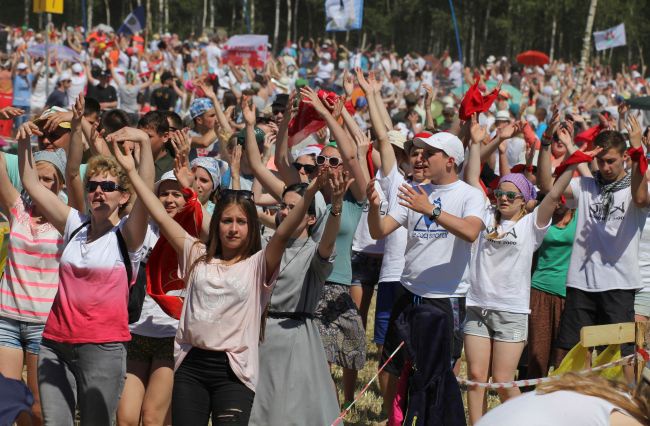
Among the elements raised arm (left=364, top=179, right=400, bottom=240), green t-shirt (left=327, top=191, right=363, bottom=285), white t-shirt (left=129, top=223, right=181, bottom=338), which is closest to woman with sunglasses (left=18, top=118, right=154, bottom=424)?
white t-shirt (left=129, top=223, right=181, bottom=338)

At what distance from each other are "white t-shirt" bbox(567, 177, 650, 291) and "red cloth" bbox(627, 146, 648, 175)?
311 millimetres

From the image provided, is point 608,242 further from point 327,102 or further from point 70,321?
point 70,321

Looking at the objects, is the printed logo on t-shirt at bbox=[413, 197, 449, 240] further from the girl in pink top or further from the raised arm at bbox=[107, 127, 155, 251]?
the girl in pink top

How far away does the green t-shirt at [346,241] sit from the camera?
24.7 feet

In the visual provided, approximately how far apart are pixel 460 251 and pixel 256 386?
1841mm

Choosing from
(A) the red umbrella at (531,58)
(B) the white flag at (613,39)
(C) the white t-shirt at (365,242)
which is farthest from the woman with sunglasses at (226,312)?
(A) the red umbrella at (531,58)

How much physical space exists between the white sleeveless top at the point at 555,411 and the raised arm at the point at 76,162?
11.1 ft

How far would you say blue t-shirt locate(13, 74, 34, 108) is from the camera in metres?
21.3

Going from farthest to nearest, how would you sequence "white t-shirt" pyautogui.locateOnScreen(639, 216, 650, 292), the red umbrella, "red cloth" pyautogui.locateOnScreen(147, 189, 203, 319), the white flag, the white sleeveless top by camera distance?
1. the red umbrella
2. the white flag
3. "white t-shirt" pyautogui.locateOnScreen(639, 216, 650, 292)
4. "red cloth" pyautogui.locateOnScreen(147, 189, 203, 319)
5. the white sleeveless top

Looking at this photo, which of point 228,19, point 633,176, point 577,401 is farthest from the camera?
point 228,19

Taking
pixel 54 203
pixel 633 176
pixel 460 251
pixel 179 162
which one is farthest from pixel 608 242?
pixel 54 203

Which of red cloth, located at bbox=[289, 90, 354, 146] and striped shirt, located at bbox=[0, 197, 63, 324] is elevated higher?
red cloth, located at bbox=[289, 90, 354, 146]

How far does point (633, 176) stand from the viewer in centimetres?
735

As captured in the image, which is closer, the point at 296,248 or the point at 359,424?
the point at 296,248
